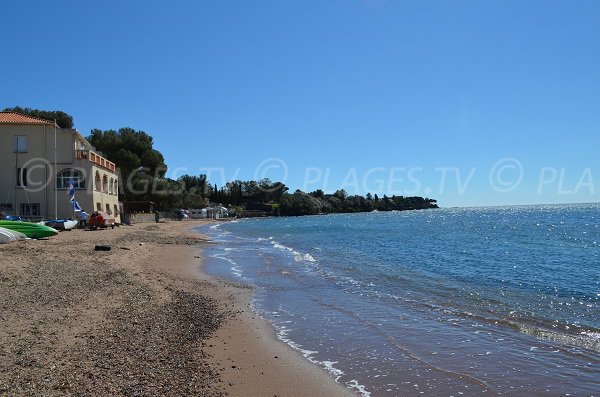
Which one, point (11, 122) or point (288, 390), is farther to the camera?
point (11, 122)

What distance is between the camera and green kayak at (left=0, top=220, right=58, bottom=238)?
23203mm

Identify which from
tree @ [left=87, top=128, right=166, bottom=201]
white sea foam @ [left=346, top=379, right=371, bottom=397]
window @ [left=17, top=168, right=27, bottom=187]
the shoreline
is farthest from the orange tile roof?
white sea foam @ [left=346, top=379, right=371, bottom=397]

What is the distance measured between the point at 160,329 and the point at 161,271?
32.2 feet

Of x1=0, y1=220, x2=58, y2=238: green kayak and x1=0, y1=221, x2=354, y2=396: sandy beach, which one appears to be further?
x1=0, y1=220, x2=58, y2=238: green kayak

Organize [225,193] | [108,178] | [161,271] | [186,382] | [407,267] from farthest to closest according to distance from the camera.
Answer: [225,193] → [108,178] → [407,267] → [161,271] → [186,382]

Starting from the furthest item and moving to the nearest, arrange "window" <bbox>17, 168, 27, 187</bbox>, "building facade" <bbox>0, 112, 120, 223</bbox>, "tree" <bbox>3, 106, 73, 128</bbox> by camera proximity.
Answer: "tree" <bbox>3, 106, 73, 128</bbox> → "window" <bbox>17, 168, 27, 187</bbox> → "building facade" <bbox>0, 112, 120, 223</bbox>

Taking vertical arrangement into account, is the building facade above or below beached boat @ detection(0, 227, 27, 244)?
above

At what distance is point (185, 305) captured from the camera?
1180cm

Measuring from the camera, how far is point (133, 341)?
780 cm

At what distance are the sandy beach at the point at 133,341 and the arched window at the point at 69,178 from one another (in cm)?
3120

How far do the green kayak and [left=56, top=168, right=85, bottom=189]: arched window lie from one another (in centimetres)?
1895

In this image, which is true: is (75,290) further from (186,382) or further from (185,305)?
(186,382)

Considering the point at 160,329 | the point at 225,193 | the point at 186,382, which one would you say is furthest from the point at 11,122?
the point at 225,193

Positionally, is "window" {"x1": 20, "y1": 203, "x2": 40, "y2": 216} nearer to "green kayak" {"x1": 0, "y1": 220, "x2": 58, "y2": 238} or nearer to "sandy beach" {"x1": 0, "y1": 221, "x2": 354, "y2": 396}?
"green kayak" {"x1": 0, "y1": 220, "x2": 58, "y2": 238}
